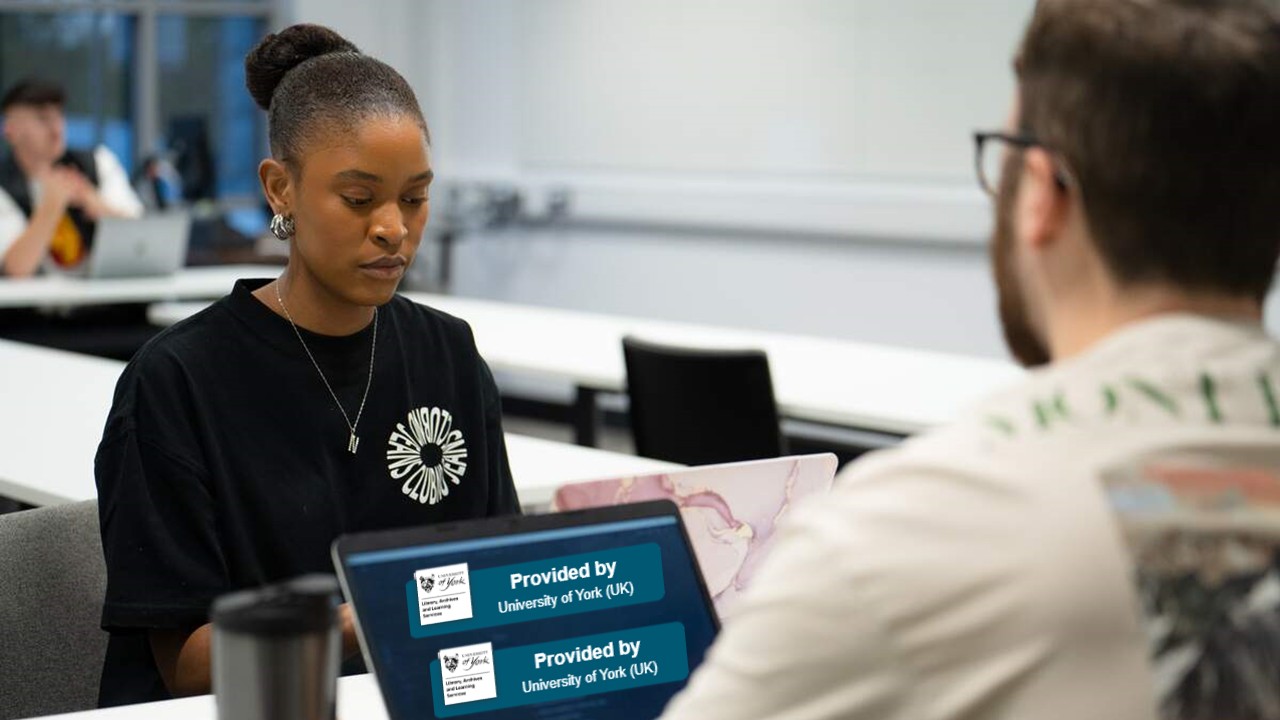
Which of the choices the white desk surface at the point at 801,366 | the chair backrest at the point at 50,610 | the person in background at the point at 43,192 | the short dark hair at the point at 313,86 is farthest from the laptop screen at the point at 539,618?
the person in background at the point at 43,192

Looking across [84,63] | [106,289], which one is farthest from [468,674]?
[84,63]

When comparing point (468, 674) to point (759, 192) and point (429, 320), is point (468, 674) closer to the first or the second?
point (429, 320)

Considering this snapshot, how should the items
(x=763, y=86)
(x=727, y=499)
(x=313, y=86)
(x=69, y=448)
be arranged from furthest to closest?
(x=763, y=86) < (x=69, y=448) < (x=313, y=86) < (x=727, y=499)

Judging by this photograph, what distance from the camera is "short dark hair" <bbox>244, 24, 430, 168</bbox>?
6.09 feet

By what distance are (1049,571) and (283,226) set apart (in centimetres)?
130

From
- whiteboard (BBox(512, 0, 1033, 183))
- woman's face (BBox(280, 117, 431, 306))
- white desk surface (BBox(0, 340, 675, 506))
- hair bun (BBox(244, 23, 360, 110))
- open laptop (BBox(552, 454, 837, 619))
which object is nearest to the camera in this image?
open laptop (BBox(552, 454, 837, 619))

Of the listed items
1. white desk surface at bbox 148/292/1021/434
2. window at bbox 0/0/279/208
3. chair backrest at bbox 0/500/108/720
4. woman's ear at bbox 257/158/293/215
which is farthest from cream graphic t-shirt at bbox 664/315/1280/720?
Result: window at bbox 0/0/279/208

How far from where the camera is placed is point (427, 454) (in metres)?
1.92

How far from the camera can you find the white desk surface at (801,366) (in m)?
3.50

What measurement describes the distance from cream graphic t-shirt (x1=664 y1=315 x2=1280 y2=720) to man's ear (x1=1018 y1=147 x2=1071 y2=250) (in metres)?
0.08

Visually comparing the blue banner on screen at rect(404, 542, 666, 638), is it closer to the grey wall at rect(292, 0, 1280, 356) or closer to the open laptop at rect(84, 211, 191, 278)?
the open laptop at rect(84, 211, 191, 278)

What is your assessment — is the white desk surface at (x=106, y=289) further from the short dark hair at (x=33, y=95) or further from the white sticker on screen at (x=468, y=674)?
the white sticker on screen at (x=468, y=674)

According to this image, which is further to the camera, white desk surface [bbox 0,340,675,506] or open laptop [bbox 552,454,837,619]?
white desk surface [bbox 0,340,675,506]

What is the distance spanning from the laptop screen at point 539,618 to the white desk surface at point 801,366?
6.65 ft
